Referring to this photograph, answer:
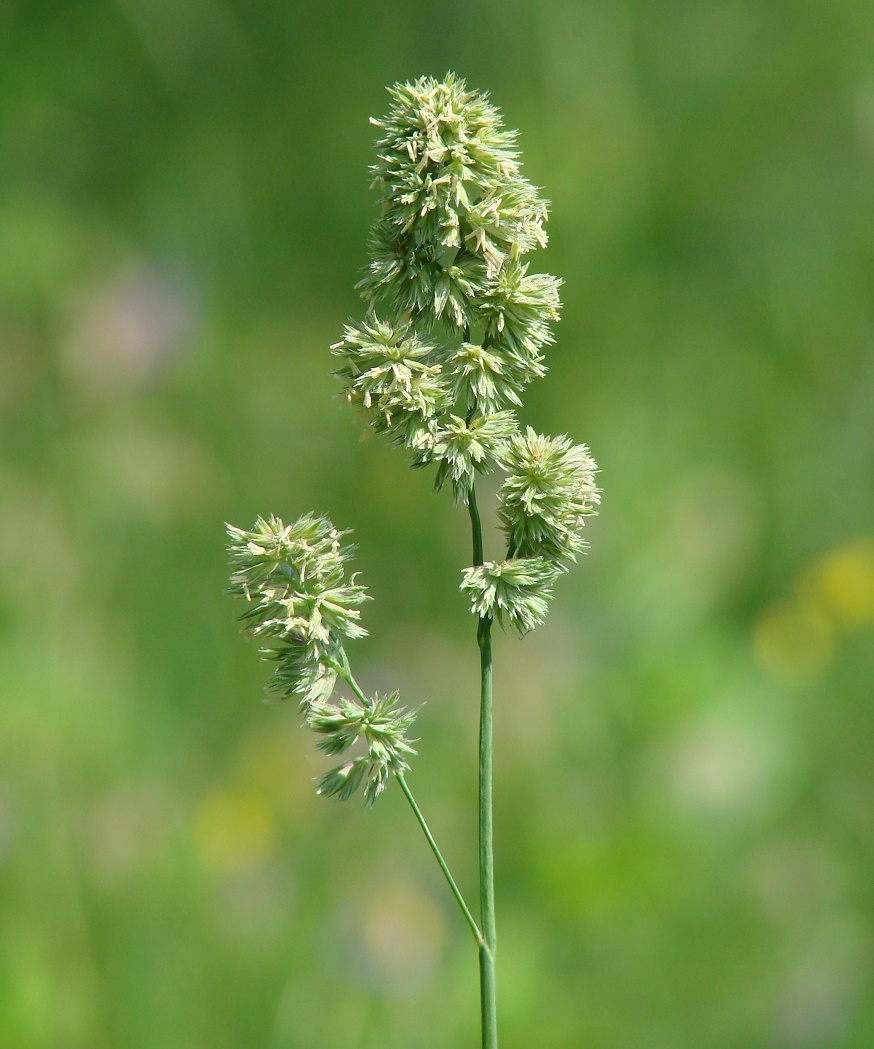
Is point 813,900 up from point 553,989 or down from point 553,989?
up

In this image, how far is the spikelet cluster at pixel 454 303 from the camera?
568 mm

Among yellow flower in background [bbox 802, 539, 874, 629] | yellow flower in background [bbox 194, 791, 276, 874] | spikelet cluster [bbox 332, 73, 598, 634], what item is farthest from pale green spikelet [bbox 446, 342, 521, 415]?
yellow flower in background [bbox 802, 539, 874, 629]

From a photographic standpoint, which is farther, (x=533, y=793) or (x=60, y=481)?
(x=60, y=481)

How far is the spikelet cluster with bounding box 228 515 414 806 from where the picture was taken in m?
0.58

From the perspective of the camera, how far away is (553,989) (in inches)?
64.4

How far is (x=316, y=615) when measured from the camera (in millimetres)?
579

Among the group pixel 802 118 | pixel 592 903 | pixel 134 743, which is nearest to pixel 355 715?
pixel 592 903

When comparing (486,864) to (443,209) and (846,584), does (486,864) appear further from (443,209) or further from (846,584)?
(846,584)

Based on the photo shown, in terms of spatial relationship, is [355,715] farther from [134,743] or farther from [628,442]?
[628,442]

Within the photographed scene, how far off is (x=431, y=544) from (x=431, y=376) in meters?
1.48

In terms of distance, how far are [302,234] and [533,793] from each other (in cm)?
128

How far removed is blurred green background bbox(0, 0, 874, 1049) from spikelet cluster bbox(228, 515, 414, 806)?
1.05 m

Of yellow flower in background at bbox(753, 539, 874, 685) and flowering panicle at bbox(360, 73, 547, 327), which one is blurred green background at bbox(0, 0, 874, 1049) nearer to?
yellow flower in background at bbox(753, 539, 874, 685)

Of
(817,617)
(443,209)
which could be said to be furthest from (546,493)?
(817,617)
